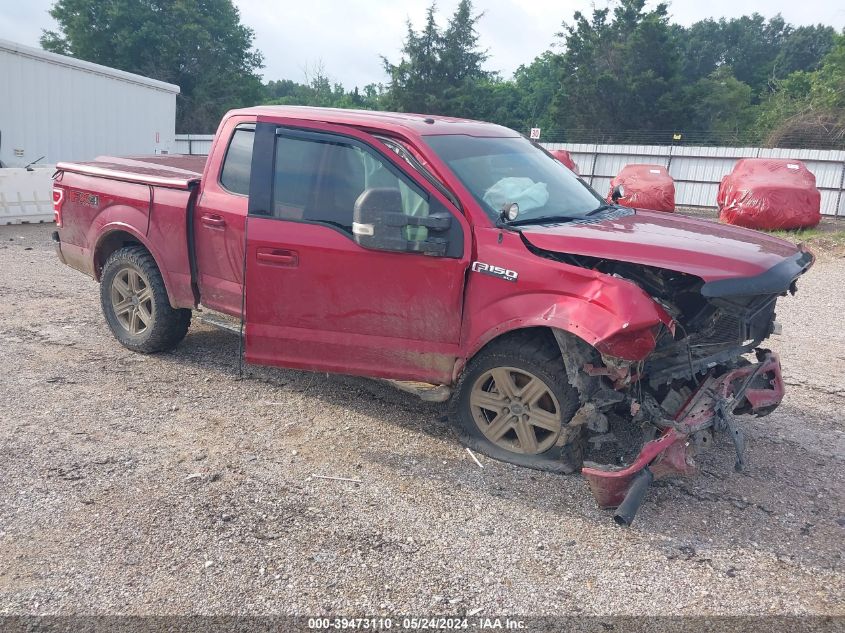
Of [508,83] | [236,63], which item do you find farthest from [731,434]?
[508,83]

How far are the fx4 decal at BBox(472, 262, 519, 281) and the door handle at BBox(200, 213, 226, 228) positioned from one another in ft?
6.36

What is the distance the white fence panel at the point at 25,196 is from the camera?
12648mm

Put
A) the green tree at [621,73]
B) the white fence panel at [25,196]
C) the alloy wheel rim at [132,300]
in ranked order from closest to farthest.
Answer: the alloy wheel rim at [132,300], the white fence panel at [25,196], the green tree at [621,73]

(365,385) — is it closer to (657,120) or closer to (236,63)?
(657,120)

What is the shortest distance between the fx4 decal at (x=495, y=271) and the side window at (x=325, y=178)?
2.09 feet

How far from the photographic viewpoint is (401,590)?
2928mm

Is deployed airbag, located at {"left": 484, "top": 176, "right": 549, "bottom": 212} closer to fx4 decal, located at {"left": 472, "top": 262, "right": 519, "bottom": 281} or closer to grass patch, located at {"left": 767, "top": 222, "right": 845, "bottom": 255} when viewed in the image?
fx4 decal, located at {"left": 472, "top": 262, "right": 519, "bottom": 281}

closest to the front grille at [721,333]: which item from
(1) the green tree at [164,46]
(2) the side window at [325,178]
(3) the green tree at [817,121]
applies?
(2) the side window at [325,178]

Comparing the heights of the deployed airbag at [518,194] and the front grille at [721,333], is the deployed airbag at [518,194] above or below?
above

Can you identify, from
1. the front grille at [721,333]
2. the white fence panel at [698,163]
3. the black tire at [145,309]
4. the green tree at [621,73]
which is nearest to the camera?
the front grille at [721,333]

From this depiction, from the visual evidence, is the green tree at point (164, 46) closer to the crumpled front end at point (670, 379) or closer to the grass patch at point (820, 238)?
the grass patch at point (820, 238)

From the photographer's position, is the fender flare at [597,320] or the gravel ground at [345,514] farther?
the fender flare at [597,320]

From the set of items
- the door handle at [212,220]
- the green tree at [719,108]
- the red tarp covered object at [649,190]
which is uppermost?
the green tree at [719,108]

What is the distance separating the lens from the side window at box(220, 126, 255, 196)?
4.78m
